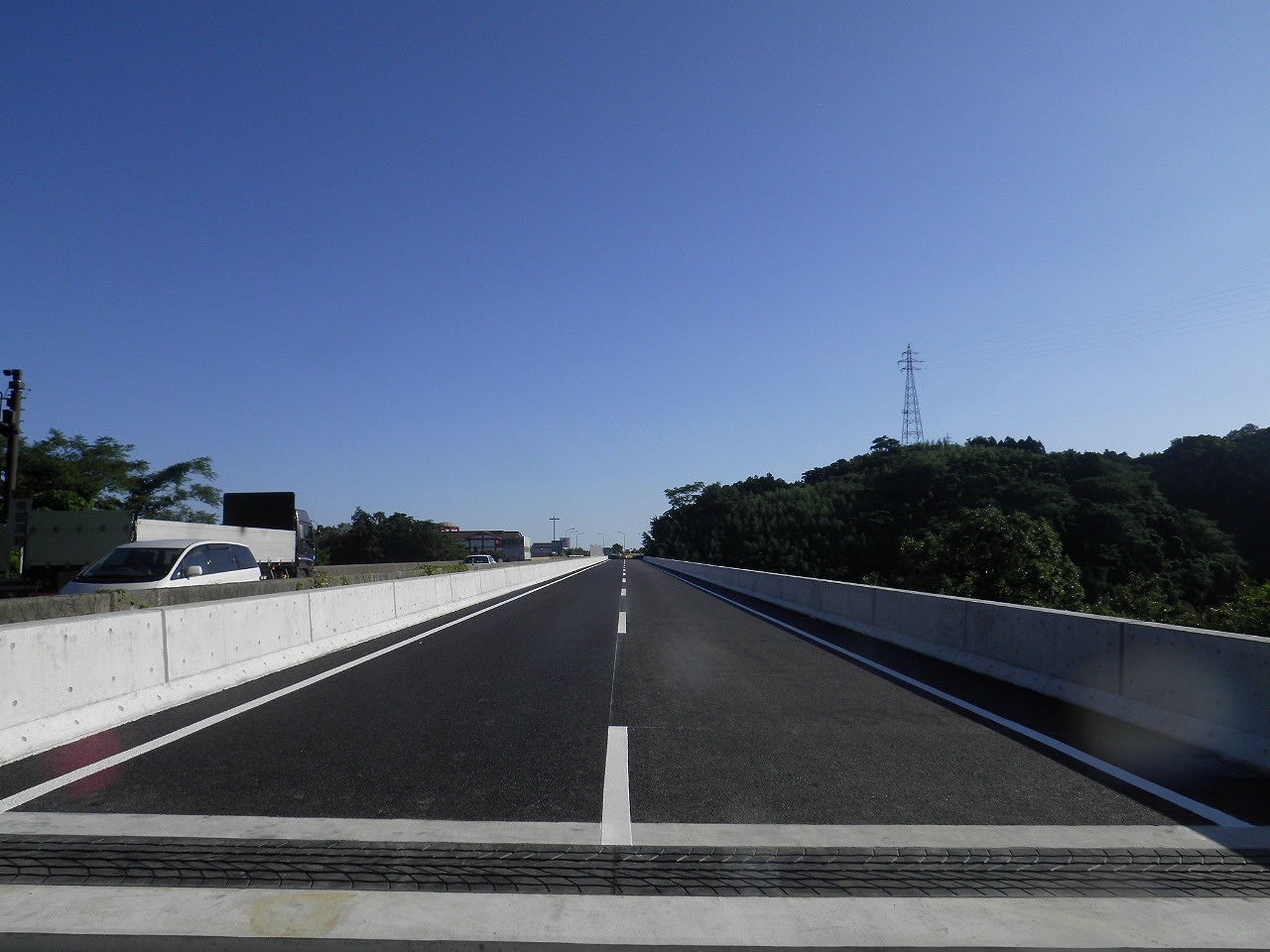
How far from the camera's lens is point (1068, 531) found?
5753 centimetres

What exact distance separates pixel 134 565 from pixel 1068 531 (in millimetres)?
54805

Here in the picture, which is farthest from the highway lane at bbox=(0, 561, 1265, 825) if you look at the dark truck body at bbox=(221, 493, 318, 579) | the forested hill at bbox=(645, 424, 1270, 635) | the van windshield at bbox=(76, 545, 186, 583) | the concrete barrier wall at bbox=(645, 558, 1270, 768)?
the dark truck body at bbox=(221, 493, 318, 579)

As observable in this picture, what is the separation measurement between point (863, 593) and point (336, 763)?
1142cm

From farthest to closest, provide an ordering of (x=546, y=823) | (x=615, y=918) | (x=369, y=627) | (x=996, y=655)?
1. (x=369, y=627)
2. (x=996, y=655)
3. (x=546, y=823)
4. (x=615, y=918)

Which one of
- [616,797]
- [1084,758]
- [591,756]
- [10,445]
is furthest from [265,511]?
[1084,758]

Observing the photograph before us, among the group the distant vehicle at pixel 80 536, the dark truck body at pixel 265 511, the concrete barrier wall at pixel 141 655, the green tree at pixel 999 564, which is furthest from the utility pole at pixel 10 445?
the green tree at pixel 999 564

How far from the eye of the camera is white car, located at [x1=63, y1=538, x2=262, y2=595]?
14902mm

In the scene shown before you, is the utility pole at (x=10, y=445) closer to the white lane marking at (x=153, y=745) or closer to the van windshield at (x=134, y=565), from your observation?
the van windshield at (x=134, y=565)

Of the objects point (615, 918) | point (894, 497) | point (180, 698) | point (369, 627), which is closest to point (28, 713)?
point (180, 698)

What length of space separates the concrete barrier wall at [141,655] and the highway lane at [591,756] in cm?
27

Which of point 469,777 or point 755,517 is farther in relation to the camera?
point 755,517

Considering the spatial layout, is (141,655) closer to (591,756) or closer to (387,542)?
(591,756)

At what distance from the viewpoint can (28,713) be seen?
257 inches

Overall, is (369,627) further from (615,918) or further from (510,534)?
(510,534)
